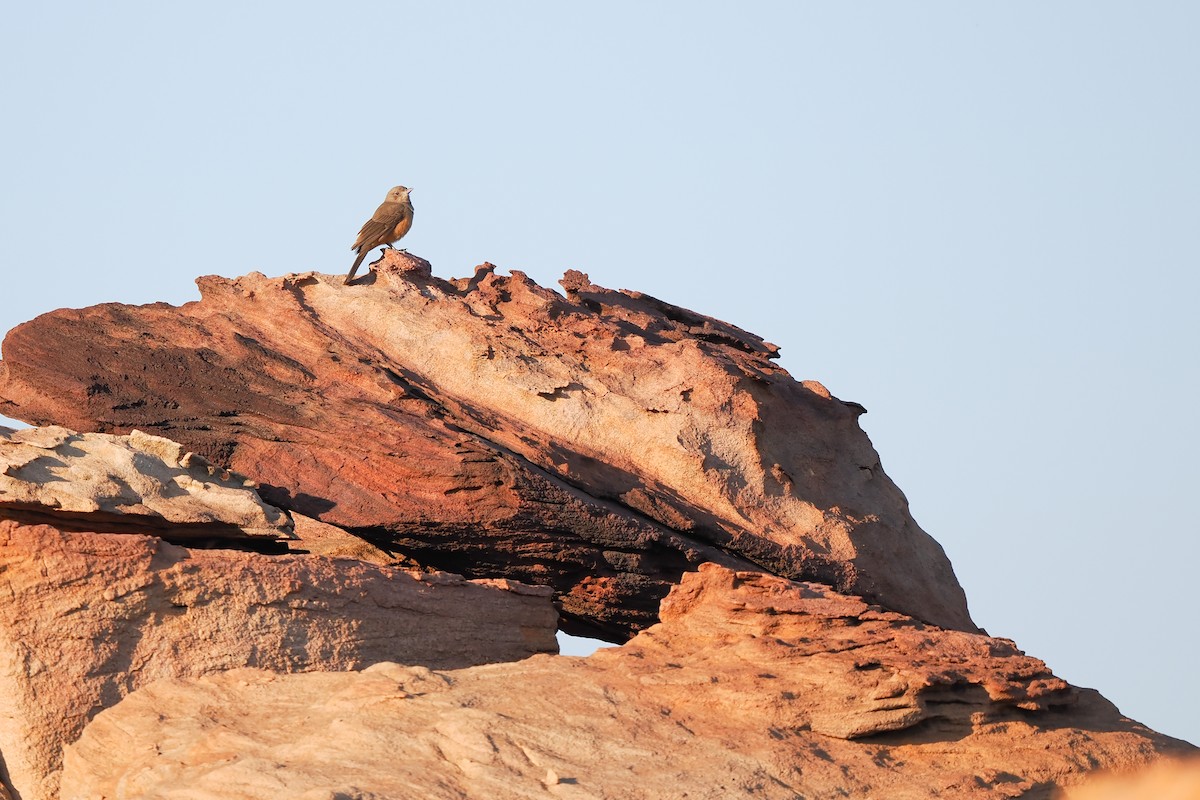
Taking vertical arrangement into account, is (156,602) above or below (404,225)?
below

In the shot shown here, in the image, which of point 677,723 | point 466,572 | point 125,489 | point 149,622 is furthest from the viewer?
point 466,572

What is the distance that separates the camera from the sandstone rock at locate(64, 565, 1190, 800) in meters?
8.20

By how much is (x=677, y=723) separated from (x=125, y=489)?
4.60m

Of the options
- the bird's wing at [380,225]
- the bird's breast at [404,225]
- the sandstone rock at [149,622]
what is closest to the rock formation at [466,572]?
the sandstone rock at [149,622]

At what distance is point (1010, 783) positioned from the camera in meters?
9.59

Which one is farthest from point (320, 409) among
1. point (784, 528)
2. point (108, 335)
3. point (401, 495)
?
point (784, 528)

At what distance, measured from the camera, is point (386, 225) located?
15.7m

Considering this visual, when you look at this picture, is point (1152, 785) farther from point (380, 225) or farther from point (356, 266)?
point (380, 225)

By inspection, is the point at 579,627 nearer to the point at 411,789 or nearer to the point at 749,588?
the point at 749,588

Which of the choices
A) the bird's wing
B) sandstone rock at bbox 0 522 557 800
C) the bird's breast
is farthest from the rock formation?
the bird's breast

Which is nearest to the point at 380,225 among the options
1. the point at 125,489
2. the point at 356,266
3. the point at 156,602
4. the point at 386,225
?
the point at 386,225

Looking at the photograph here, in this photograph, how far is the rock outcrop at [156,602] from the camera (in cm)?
939

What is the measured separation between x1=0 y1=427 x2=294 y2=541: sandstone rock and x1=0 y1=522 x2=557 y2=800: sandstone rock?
0.24m

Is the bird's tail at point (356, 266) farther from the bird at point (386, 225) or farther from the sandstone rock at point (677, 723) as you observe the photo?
the sandstone rock at point (677, 723)
